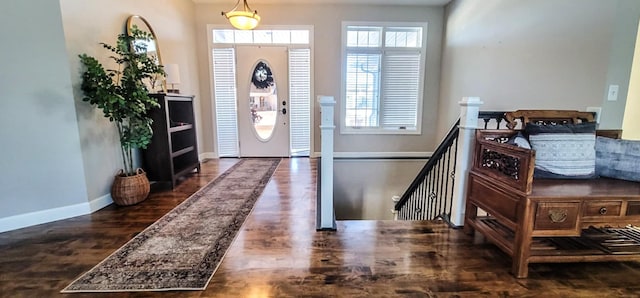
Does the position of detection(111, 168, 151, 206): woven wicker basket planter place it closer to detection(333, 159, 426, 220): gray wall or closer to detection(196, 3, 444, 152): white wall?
detection(196, 3, 444, 152): white wall

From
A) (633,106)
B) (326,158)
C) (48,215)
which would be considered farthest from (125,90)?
(633,106)

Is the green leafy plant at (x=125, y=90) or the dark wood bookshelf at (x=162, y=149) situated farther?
the dark wood bookshelf at (x=162, y=149)

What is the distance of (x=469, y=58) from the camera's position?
13.5 ft

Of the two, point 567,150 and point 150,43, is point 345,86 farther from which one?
point 567,150

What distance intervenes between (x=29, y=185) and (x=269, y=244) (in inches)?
88.5

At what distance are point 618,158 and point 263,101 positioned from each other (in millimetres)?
4595

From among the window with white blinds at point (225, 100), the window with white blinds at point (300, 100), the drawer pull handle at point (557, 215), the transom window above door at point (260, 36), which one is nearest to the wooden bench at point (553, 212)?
the drawer pull handle at point (557, 215)

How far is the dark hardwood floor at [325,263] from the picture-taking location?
65.8 inches

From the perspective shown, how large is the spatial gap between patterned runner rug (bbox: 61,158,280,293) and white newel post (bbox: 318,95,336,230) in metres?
0.79

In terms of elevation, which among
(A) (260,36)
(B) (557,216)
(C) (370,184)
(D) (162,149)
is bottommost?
(C) (370,184)

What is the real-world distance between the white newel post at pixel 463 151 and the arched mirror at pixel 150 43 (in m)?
3.44

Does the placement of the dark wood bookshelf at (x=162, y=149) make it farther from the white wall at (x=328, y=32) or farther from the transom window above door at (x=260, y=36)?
the transom window above door at (x=260, y=36)

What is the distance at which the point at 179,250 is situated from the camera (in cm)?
210

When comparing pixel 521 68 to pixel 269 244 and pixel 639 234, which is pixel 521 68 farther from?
pixel 269 244
